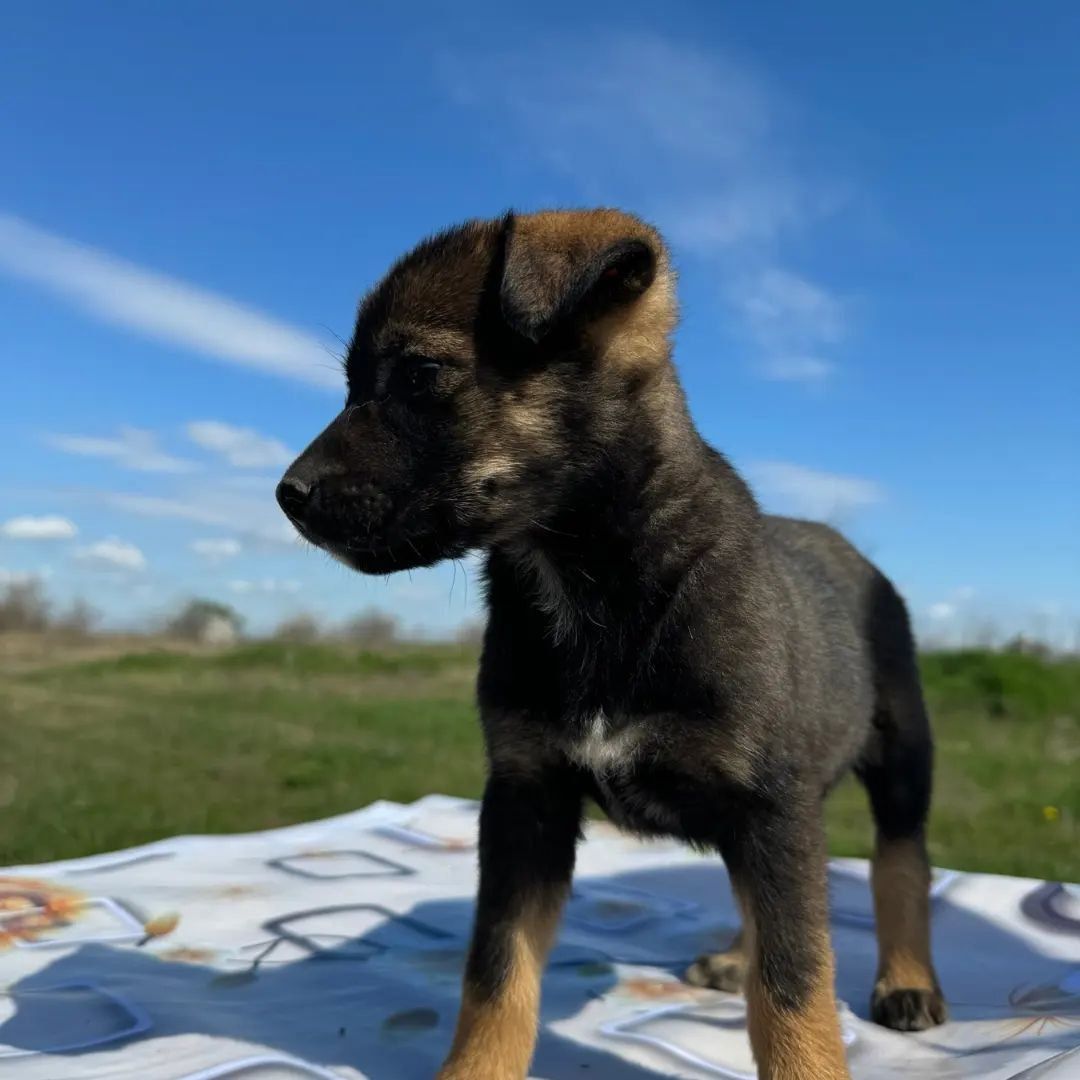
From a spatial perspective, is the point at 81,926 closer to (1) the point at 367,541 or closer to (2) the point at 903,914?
(1) the point at 367,541

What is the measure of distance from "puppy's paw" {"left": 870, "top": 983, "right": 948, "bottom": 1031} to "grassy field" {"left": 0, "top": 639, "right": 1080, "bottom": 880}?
253cm

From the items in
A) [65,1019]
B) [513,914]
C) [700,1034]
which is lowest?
[65,1019]

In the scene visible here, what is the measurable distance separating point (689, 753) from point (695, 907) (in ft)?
7.80

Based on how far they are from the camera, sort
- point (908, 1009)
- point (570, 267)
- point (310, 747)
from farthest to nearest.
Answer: point (310, 747) → point (908, 1009) → point (570, 267)

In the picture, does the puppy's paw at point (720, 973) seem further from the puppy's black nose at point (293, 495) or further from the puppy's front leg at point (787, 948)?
the puppy's black nose at point (293, 495)

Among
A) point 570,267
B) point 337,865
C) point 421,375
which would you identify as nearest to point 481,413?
point 421,375

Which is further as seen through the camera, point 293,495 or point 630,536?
point 630,536

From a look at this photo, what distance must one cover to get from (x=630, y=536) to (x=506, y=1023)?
1287 millimetres

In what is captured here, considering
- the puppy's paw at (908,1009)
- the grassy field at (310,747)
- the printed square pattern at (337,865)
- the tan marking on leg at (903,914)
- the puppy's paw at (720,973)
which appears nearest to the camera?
the puppy's paw at (908,1009)

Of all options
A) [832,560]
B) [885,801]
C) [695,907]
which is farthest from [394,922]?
[832,560]

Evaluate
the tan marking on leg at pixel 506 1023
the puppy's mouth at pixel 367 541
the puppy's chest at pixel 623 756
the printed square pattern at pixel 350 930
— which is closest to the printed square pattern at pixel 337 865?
the printed square pattern at pixel 350 930

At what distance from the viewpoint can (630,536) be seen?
2.67 metres

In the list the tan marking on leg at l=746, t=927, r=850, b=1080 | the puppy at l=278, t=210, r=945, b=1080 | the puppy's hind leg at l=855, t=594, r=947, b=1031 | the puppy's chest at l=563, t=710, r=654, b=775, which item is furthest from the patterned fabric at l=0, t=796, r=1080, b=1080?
the puppy's chest at l=563, t=710, r=654, b=775

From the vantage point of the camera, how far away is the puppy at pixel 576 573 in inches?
100
